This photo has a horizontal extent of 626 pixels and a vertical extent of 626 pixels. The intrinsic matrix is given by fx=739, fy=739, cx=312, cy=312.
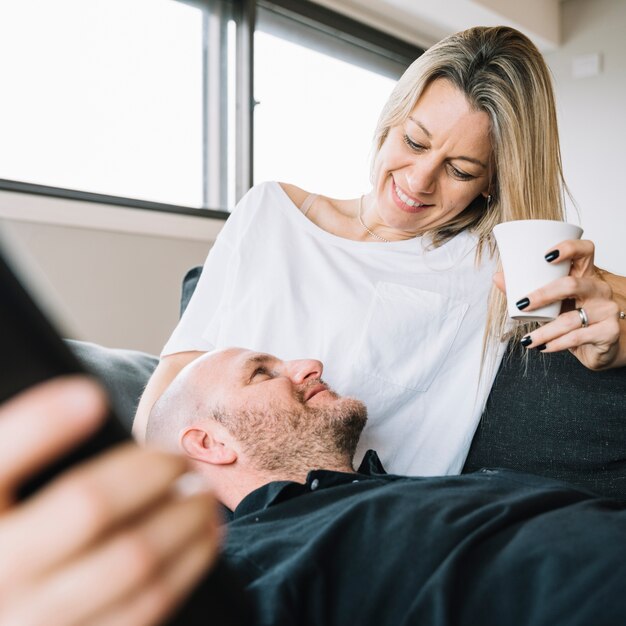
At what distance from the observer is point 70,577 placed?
0.91 feet

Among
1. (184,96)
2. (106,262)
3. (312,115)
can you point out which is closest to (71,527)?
(106,262)

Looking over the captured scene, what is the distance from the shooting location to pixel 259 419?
1.24 meters

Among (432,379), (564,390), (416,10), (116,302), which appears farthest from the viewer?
(416,10)

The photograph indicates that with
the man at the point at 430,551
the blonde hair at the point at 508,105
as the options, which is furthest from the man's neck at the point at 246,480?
the blonde hair at the point at 508,105

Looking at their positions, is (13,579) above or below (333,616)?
above

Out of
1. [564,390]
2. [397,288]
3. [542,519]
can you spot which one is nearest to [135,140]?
[397,288]

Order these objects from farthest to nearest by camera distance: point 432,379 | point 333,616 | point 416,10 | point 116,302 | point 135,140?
point 416,10 → point 135,140 → point 116,302 → point 432,379 → point 333,616

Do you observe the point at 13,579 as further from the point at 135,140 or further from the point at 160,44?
the point at 160,44

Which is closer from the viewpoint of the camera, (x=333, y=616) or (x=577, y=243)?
(x=333, y=616)

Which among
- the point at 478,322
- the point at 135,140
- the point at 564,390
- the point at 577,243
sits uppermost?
the point at 135,140

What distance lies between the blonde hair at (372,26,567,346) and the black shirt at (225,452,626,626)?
712 millimetres

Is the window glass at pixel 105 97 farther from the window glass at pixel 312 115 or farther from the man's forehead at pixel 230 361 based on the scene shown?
the man's forehead at pixel 230 361

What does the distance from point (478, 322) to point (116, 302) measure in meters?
1.37

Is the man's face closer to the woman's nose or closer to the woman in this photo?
the woman
